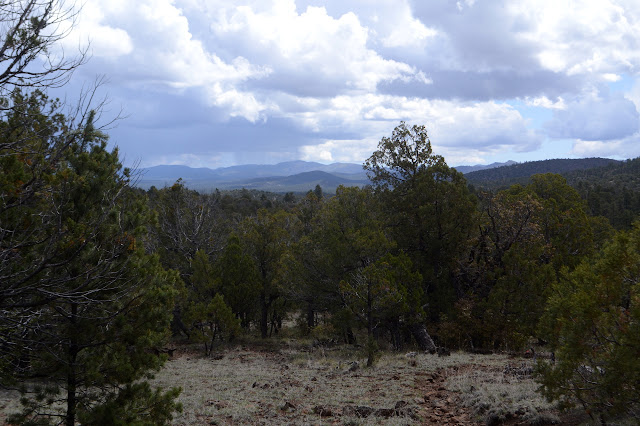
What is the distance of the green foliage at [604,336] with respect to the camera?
5.52m

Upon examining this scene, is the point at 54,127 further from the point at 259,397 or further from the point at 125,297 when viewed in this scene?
the point at 259,397

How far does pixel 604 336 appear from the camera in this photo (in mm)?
5945

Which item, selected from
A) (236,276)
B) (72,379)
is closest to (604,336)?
(72,379)

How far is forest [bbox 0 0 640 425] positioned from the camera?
5.23m

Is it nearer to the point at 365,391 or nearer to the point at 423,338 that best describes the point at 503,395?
the point at 365,391

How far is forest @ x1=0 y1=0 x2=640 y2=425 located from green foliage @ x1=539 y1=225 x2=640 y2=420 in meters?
0.03

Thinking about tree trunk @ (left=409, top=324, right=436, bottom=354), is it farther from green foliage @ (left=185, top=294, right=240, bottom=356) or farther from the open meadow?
green foliage @ (left=185, top=294, right=240, bottom=356)

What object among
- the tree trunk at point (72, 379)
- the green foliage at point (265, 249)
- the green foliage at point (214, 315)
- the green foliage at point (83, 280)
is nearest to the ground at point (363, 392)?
the green foliage at point (214, 315)

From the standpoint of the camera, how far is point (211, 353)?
20031 millimetres

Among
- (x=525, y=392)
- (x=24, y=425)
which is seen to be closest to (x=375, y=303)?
(x=525, y=392)

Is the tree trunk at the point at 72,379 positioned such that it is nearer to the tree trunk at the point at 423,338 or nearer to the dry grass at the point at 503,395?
the dry grass at the point at 503,395

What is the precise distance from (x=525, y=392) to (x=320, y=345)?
13.1m

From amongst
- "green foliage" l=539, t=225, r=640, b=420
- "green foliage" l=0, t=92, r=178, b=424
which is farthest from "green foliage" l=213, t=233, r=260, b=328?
"green foliage" l=539, t=225, r=640, b=420

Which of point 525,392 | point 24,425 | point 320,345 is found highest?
point 24,425
